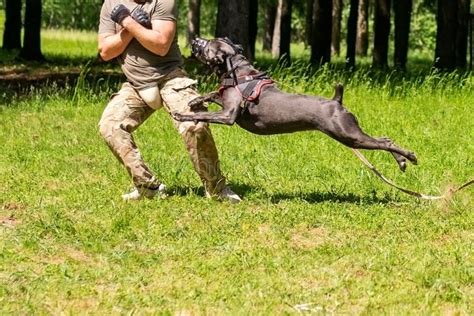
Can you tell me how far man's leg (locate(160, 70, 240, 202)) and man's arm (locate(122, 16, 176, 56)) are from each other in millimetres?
288

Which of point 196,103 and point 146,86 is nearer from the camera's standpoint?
point 196,103

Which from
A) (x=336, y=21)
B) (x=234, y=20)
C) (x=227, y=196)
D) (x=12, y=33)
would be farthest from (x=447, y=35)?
(x=336, y=21)

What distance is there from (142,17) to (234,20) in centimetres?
896

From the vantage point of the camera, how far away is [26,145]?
10062mm

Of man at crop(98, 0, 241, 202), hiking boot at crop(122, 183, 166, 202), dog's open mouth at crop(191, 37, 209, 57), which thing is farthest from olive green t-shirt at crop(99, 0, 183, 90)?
hiking boot at crop(122, 183, 166, 202)

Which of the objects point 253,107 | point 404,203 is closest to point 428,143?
point 404,203

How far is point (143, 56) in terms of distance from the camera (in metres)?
7.41

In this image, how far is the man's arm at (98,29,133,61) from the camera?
7.30 metres

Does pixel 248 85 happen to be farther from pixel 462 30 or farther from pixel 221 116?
pixel 462 30

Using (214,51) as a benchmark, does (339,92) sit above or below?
below

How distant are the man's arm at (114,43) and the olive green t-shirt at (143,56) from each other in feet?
0.21

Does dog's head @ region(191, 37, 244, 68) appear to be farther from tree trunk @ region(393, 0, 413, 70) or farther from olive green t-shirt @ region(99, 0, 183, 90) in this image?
tree trunk @ region(393, 0, 413, 70)

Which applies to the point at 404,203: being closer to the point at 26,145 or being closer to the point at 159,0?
the point at 159,0

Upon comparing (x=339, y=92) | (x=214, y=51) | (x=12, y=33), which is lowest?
(x=12, y=33)
